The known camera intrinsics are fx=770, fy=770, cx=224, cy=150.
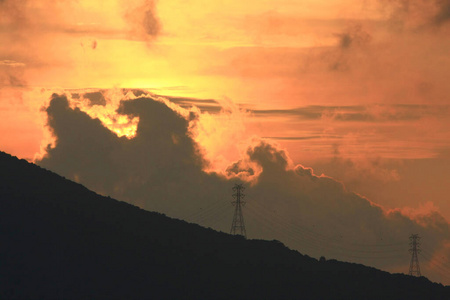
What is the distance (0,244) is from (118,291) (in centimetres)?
1979

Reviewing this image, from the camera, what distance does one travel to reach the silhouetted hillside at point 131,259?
116 meters

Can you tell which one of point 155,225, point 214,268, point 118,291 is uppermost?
point 155,225

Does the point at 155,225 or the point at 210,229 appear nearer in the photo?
the point at 155,225

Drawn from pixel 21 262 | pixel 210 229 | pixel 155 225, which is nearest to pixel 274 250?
pixel 210 229

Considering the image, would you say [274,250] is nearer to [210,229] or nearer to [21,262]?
[210,229]

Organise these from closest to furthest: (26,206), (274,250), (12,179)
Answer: (26,206) → (12,179) → (274,250)

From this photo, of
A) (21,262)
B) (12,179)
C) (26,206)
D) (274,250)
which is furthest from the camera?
(274,250)

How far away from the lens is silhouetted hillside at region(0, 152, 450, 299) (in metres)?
116

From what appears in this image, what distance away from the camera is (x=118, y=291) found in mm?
116000

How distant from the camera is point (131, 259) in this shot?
126m

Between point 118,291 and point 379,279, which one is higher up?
point 379,279

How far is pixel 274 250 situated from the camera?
150 meters

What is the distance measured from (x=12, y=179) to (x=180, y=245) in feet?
106

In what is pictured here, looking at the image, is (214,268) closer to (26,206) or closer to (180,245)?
(180,245)
